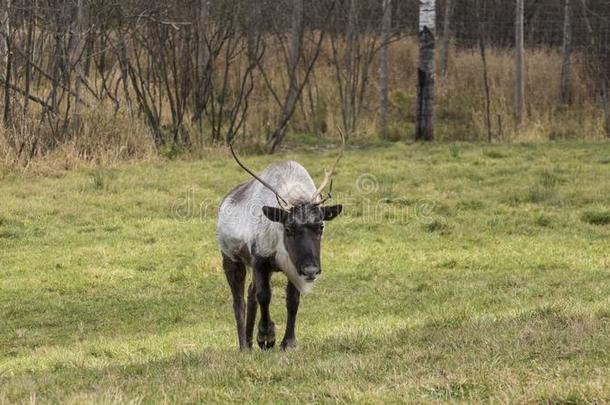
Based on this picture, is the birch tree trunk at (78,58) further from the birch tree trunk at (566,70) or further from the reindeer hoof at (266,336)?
the birch tree trunk at (566,70)

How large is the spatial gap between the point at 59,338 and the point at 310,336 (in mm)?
2358

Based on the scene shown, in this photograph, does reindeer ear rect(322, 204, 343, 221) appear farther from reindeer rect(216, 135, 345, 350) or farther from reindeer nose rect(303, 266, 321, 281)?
reindeer nose rect(303, 266, 321, 281)

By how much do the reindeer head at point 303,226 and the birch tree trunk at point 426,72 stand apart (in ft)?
45.4

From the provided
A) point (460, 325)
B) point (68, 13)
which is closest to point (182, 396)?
point (460, 325)

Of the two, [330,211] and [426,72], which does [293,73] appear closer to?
[426,72]

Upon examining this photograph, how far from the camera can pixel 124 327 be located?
913 centimetres

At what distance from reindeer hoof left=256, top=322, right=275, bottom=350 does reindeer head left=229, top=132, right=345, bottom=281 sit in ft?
2.51

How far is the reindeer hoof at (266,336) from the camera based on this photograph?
7484 mm

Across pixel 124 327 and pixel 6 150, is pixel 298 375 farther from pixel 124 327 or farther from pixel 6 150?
pixel 6 150

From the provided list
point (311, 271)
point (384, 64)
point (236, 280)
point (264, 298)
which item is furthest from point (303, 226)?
point (384, 64)

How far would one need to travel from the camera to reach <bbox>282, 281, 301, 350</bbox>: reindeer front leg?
727cm

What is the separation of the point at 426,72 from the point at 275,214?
1433 cm

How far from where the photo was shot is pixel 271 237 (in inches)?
287

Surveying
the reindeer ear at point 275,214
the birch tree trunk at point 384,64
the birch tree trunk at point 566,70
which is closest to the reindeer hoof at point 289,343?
the reindeer ear at point 275,214
